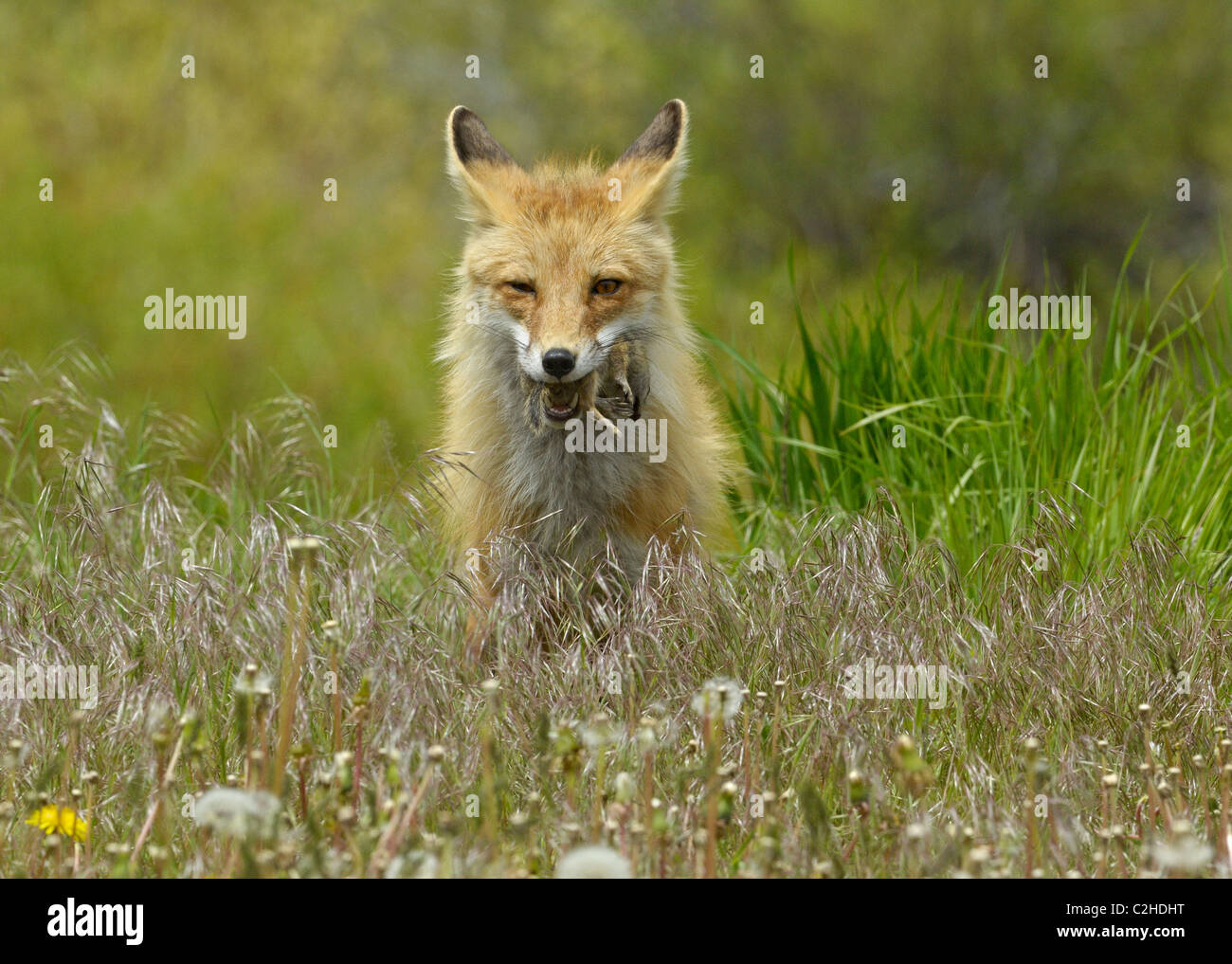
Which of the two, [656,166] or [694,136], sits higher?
[694,136]

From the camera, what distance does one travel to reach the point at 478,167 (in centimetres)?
594

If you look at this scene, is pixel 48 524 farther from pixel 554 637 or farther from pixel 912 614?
pixel 912 614

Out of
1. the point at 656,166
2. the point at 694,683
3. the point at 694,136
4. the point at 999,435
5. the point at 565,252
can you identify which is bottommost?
the point at 694,683

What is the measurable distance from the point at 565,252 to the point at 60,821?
117 inches

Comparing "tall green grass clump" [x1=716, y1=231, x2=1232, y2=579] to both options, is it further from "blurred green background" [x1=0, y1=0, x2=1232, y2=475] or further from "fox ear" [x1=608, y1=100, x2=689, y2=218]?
"blurred green background" [x1=0, y1=0, x2=1232, y2=475]

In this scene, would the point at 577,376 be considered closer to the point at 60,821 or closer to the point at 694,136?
the point at 60,821

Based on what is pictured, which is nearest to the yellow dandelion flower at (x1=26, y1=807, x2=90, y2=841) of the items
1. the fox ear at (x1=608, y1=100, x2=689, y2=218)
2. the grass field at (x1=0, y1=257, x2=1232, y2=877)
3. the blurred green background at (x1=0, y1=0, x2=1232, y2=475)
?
the grass field at (x1=0, y1=257, x2=1232, y2=877)

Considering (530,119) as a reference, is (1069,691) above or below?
below

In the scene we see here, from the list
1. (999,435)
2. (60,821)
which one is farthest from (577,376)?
(60,821)

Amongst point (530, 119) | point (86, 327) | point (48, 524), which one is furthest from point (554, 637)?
point (530, 119)

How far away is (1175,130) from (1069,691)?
15429mm

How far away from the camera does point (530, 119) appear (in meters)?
19.2

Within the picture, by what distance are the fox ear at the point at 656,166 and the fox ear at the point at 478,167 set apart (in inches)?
19.9

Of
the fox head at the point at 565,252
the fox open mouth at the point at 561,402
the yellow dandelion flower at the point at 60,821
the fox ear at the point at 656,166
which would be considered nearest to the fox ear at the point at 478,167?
the fox head at the point at 565,252
